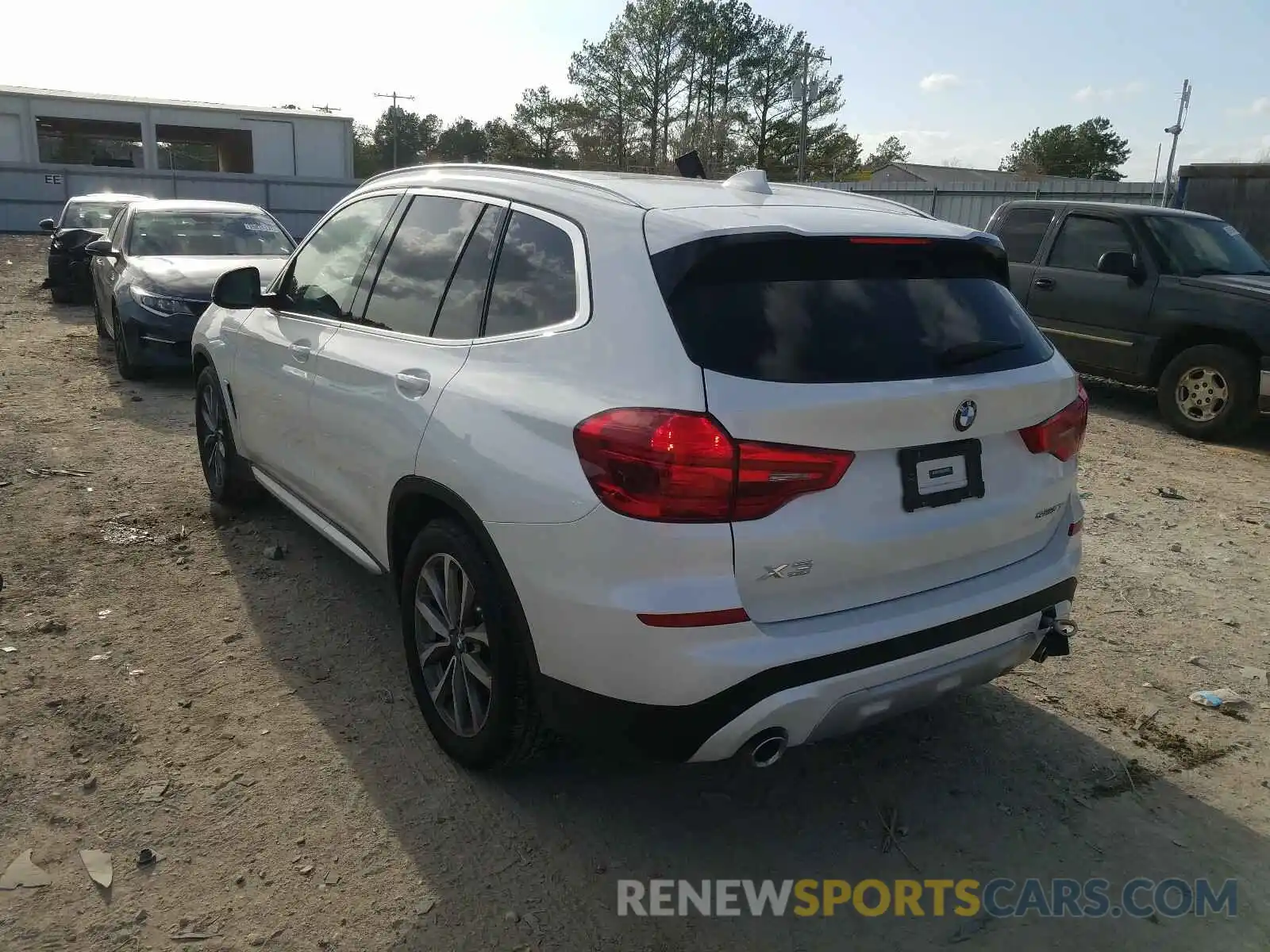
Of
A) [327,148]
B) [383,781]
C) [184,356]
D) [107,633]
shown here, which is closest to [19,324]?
[184,356]

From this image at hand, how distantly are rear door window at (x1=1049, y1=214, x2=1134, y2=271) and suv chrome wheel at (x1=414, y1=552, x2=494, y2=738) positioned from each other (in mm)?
7957

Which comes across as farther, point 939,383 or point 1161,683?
point 1161,683

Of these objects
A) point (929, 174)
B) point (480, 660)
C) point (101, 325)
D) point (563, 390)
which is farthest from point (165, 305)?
point (929, 174)

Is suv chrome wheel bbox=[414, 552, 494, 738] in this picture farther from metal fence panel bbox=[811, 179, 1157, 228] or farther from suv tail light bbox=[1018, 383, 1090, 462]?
metal fence panel bbox=[811, 179, 1157, 228]

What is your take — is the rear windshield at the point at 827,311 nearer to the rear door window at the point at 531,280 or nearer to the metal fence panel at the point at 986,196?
the rear door window at the point at 531,280

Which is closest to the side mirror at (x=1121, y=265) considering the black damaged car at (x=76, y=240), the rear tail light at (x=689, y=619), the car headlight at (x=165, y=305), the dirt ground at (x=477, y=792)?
the dirt ground at (x=477, y=792)

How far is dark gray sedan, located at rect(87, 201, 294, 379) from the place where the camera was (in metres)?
8.94

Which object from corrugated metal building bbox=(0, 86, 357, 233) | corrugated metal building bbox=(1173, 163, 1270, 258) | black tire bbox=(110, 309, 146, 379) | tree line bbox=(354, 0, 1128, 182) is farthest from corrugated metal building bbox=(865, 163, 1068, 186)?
black tire bbox=(110, 309, 146, 379)

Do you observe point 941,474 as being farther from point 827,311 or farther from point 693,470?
point 693,470

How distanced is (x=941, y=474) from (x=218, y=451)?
4.20m

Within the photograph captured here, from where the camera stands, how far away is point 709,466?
2322 millimetres

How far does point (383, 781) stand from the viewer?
314cm

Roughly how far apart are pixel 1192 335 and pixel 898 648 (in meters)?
7.35

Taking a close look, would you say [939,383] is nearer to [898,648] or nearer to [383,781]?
[898,648]
